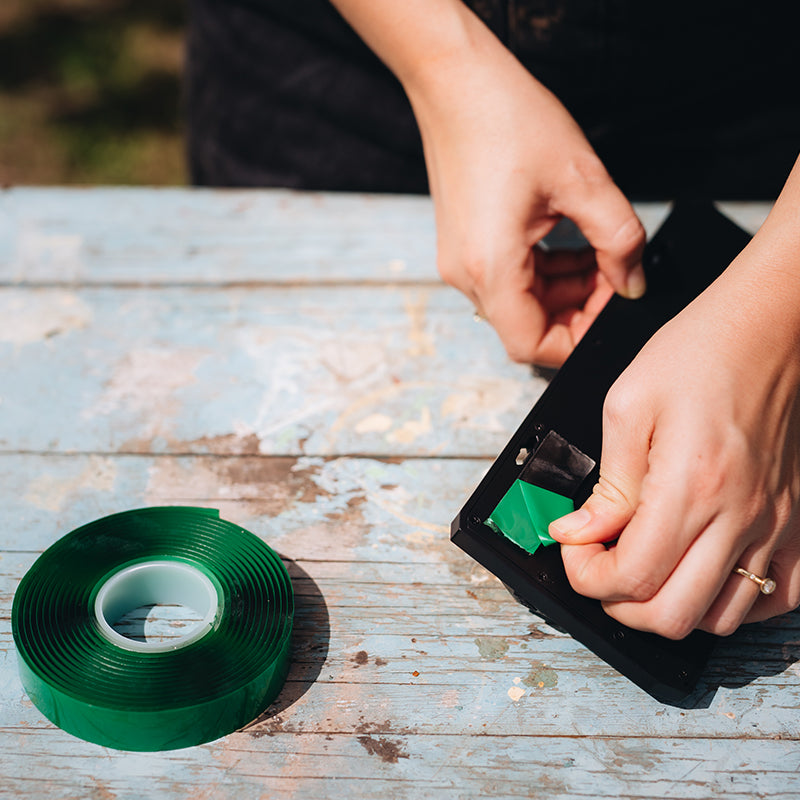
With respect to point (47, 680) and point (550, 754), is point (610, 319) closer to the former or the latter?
point (550, 754)

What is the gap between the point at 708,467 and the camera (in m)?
0.72

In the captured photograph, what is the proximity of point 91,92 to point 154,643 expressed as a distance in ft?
9.96

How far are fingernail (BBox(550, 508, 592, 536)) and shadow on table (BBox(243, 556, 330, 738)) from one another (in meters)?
0.27

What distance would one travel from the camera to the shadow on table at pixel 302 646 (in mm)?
792

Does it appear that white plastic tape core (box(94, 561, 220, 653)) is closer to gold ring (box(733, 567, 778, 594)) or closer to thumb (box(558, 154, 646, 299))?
gold ring (box(733, 567, 778, 594))

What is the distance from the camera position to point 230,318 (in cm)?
124

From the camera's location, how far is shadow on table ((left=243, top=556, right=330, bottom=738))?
0.79 m

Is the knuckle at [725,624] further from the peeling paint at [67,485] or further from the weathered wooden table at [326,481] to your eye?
the peeling paint at [67,485]

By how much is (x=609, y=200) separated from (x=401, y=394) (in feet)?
1.23

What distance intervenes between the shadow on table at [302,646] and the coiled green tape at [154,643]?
0.01 metres

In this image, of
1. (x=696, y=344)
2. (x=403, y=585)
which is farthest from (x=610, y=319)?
(x=403, y=585)

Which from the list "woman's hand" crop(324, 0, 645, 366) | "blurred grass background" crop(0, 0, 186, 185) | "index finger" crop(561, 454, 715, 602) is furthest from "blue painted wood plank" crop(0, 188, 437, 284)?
"blurred grass background" crop(0, 0, 186, 185)

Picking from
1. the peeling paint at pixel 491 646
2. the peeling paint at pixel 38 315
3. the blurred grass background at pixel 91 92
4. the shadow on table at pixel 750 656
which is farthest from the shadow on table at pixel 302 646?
the blurred grass background at pixel 91 92

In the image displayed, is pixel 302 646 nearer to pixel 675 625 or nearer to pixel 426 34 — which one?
pixel 675 625
